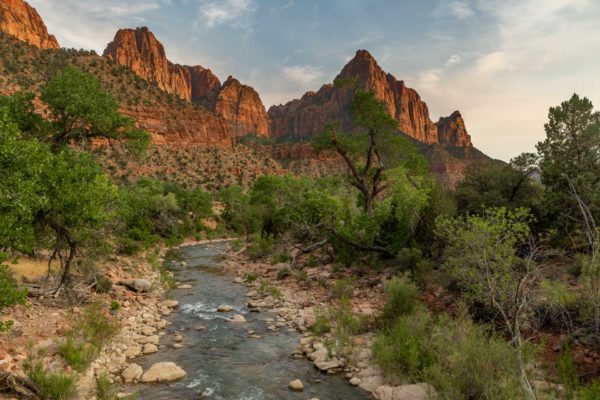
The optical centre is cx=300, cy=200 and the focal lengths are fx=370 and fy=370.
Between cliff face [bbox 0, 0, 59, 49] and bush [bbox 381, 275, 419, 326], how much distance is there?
127 m

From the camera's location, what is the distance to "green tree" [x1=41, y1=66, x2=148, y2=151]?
16609 millimetres

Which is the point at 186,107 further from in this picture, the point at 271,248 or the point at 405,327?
the point at 405,327

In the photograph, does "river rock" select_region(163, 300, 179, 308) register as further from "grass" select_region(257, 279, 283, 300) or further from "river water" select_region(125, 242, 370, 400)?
"grass" select_region(257, 279, 283, 300)

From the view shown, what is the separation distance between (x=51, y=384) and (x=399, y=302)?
9441 millimetres

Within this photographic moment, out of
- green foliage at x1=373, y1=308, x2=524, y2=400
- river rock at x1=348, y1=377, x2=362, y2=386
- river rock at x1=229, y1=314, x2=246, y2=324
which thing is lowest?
river rock at x1=229, y1=314, x2=246, y2=324

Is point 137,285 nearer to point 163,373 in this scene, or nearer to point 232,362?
point 232,362

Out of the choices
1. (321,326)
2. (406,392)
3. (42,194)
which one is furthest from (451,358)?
(42,194)

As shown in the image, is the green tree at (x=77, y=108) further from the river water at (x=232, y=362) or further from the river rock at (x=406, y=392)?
the river rock at (x=406, y=392)

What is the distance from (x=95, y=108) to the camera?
17.0 metres

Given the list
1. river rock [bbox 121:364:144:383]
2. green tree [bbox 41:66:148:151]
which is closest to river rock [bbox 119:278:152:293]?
green tree [bbox 41:66:148:151]

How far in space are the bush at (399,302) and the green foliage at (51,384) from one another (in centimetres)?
860

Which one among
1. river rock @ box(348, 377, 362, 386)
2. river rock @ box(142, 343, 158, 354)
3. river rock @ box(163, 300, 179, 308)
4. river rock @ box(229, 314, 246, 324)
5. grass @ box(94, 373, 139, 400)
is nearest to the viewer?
grass @ box(94, 373, 139, 400)

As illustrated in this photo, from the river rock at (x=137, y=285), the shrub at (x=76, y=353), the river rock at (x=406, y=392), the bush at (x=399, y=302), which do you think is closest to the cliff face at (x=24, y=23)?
the river rock at (x=137, y=285)

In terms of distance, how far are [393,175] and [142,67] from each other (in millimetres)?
197089
